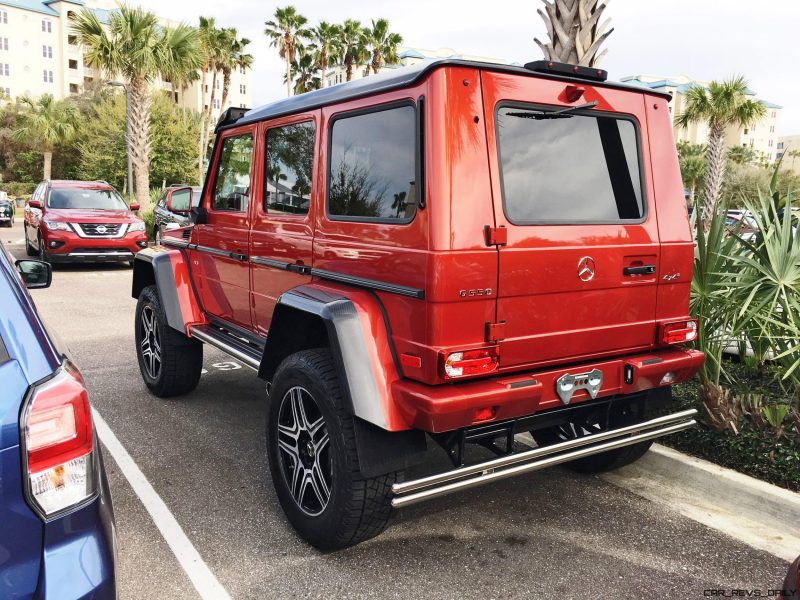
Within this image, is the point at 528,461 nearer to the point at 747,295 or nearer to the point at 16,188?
the point at 747,295

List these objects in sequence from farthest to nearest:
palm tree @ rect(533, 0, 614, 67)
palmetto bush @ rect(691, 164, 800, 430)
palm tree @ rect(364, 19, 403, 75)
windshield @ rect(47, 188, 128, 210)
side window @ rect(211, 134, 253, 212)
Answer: palm tree @ rect(364, 19, 403, 75) < windshield @ rect(47, 188, 128, 210) < palm tree @ rect(533, 0, 614, 67) < side window @ rect(211, 134, 253, 212) < palmetto bush @ rect(691, 164, 800, 430)

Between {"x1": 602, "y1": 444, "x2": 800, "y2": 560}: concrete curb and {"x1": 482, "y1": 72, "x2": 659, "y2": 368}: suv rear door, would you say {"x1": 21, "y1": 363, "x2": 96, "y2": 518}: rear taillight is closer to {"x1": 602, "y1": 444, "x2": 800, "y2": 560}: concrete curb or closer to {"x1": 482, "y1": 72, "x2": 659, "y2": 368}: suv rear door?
{"x1": 482, "y1": 72, "x2": 659, "y2": 368}: suv rear door

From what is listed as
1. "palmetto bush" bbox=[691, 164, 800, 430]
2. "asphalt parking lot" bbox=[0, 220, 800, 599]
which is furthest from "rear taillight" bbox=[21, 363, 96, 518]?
"palmetto bush" bbox=[691, 164, 800, 430]

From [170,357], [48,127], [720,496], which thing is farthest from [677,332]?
[48,127]

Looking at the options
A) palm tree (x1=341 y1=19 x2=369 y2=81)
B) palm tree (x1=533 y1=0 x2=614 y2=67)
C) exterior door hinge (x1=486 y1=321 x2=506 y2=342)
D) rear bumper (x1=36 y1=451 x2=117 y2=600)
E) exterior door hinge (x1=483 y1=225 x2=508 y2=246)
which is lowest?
rear bumper (x1=36 y1=451 x2=117 y2=600)

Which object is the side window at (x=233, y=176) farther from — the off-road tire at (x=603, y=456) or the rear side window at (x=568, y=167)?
the off-road tire at (x=603, y=456)

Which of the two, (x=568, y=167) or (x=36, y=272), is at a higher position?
(x=568, y=167)

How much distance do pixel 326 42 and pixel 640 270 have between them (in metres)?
Result: 42.6

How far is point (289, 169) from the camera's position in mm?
3955

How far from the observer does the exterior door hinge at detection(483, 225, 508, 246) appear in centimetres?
286

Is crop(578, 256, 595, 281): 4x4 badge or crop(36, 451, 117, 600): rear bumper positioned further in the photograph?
crop(578, 256, 595, 281): 4x4 badge

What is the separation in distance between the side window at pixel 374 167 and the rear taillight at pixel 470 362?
64cm

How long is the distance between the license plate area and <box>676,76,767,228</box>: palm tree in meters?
26.0

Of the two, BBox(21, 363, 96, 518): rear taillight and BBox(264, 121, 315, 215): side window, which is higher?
BBox(264, 121, 315, 215): side window
